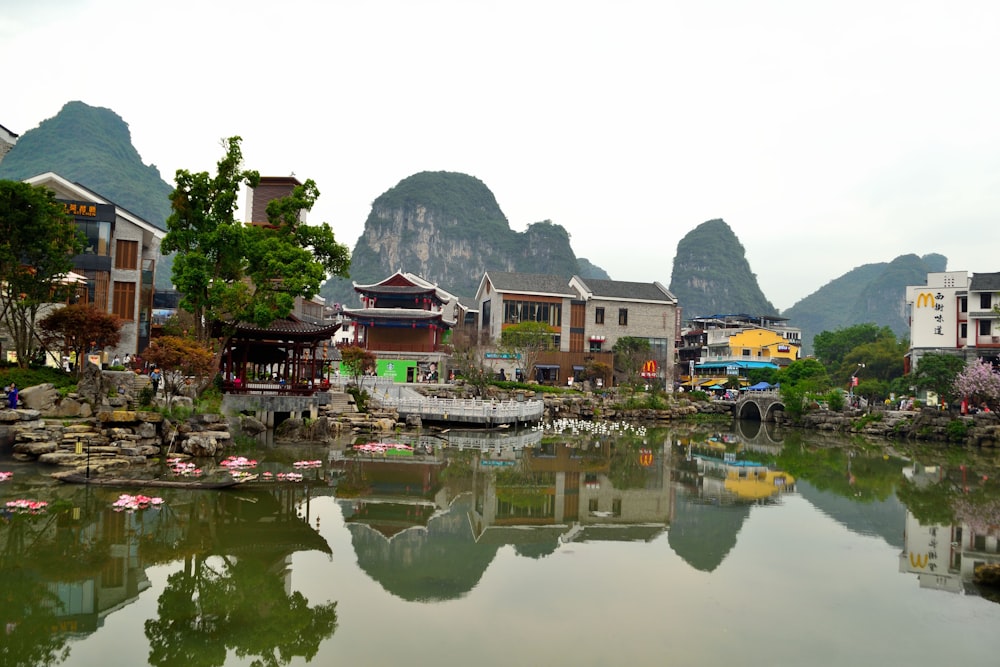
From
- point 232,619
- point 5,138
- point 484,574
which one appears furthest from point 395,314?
point 232,619

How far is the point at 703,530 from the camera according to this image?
47.3 feet

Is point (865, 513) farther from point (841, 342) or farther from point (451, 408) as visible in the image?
point (841, 342)

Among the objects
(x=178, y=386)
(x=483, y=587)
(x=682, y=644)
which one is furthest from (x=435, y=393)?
(x=682, y=644)

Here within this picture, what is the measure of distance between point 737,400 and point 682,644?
41451 mm

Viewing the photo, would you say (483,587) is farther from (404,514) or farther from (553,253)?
(553,253)

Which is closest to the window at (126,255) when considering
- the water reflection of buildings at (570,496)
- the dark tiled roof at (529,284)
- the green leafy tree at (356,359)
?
the green leafy tree at (356,359)

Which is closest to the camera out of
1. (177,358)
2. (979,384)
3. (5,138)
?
(177,358)

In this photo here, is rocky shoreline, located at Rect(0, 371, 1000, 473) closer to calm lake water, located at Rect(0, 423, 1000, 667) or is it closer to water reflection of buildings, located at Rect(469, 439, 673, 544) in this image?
calm lake water, located at Rect(0, 423, 1000, 667)

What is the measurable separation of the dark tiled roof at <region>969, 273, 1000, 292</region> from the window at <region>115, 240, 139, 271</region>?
43.7m

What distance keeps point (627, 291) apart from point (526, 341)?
12.7 metres

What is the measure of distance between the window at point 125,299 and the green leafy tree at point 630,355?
29289mm

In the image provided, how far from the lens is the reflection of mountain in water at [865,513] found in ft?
48.6

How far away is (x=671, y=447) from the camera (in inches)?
1189

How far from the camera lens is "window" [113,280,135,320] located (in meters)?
28.3
